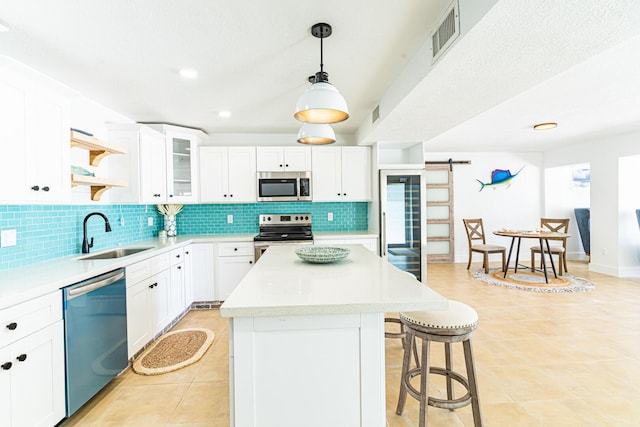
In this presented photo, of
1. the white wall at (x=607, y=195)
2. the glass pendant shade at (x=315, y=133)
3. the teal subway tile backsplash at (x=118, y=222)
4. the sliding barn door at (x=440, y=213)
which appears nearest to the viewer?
the teal subway tile backsplash at (x=118, y=222)

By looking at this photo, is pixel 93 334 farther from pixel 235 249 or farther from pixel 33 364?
pixel 235 249

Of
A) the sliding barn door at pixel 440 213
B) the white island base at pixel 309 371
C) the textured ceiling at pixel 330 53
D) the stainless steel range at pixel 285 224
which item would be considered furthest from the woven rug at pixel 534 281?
the white island base at pixel 309 371

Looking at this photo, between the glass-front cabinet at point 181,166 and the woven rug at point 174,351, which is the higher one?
the glass-front cabinet at point 181,166

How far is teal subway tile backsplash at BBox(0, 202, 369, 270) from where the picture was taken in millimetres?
2232

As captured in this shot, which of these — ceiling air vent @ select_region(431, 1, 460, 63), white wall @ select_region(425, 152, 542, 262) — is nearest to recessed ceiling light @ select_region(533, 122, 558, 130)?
white wall @ select_region(425, 152, 542, 262)

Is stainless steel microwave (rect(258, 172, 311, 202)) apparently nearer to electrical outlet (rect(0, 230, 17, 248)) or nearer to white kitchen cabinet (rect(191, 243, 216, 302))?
white kitchen cabinet (rect(191, 243, 216, 302))

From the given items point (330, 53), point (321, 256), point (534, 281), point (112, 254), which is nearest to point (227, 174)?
point (112, 254)

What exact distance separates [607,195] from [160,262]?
7007mm

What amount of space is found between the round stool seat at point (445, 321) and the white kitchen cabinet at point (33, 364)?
78.3 inches

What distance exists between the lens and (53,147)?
2.08 m

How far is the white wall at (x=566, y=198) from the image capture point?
6570 mm

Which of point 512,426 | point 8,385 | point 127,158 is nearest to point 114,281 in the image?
point 8,385

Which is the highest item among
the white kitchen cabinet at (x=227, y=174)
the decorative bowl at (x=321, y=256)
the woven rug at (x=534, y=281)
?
the white kitchen cabinet at (x=227, y=174)

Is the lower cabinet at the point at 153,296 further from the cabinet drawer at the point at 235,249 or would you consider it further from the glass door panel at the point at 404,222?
the glass door panel at the point at 404,222
